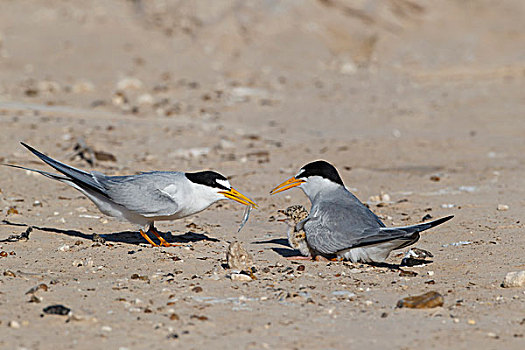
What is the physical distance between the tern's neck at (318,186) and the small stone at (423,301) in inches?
60.4

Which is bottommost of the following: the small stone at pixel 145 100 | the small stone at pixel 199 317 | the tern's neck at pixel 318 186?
the small stone at pixel 145 100

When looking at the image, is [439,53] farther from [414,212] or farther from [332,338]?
[332,338]

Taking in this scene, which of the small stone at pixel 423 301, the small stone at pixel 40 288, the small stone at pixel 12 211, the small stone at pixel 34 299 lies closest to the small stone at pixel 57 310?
the small stone at pixel 34 299

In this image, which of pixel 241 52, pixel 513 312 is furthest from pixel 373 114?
pixel 513 312

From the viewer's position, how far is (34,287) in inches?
160

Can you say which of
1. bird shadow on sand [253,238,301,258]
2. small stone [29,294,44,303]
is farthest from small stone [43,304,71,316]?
bird shadow on sand [253,238,301,258]

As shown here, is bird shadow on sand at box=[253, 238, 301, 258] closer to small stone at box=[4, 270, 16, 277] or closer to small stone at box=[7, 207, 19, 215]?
small stone at box=[4, 270, 16, 277]

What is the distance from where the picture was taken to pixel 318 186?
17.8 ft

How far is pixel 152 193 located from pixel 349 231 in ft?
4.50

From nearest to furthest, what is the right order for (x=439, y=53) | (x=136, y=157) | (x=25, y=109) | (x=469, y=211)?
(x=469, y=211) < (x=136, y=157) < (x=25, y=109) < (x=439, y=53)

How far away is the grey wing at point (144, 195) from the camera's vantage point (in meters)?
5.13

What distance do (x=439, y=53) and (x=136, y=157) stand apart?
30.0 ft

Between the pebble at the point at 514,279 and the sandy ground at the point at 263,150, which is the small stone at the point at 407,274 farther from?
the pebble at the point at 514,279

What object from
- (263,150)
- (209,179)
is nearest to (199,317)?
(209,179)
